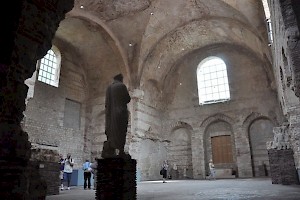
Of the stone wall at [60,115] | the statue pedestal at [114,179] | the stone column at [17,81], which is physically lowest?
the statue pedestal at [114,179]

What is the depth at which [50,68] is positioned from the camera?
15.3m

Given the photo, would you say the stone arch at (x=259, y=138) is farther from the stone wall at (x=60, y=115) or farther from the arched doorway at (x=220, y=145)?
the stone wall at (x=60, y=115)

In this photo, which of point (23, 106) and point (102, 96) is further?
point (102, 96)

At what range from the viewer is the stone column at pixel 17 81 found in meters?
1.76

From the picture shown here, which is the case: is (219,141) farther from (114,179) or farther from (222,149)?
(114,179)

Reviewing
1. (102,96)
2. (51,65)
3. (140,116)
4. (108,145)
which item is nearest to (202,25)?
(140,116)

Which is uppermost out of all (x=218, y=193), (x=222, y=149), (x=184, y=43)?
(x=184, y=43)

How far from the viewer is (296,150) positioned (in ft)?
26.3

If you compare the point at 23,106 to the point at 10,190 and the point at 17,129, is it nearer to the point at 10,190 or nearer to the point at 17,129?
the point at 17,129

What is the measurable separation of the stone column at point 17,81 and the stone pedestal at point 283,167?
8408mm

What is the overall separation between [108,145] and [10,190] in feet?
8.67

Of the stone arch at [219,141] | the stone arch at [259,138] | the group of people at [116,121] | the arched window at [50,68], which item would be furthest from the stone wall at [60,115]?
the stone arch at [259,138]

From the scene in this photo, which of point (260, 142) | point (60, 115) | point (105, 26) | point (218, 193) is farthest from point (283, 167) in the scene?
point (60, 115)

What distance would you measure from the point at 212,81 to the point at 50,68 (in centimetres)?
1122
